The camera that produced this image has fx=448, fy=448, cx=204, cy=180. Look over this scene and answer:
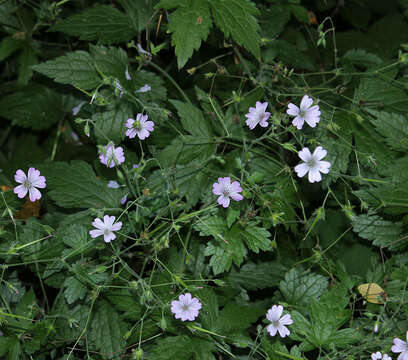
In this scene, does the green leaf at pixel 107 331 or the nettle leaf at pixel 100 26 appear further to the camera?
the nettle leaf at pixel 100 26

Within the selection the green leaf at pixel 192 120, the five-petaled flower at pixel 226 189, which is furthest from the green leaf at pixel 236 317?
the green leaf at pixel 192 120

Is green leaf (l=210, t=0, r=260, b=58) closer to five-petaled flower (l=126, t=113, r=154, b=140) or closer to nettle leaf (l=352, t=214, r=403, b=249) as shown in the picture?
five-petaled flower (l=126, t=113, r=154, b=140)

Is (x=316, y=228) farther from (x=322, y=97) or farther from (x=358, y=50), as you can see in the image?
(x=358, y=50)

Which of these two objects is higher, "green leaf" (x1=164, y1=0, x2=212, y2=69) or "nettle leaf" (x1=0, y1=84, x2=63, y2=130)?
"green leaf" (x1=164, y1=0, x2=212, y2=69)

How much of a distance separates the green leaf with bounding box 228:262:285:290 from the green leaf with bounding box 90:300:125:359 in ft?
2.63

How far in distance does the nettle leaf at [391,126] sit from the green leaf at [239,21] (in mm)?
948

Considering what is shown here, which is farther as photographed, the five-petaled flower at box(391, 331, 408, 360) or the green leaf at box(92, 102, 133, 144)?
the green leaf at box(92, 102, 133, 144)

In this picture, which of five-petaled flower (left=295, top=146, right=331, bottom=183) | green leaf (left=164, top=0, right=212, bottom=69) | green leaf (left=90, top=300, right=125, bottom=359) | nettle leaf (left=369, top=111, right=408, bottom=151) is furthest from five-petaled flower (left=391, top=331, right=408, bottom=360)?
green leaf (left=164, top=0, right=212, bottom=69)

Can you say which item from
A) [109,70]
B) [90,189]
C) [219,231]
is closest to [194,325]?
[219,231]

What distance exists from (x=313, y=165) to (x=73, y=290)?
1651 millimetres

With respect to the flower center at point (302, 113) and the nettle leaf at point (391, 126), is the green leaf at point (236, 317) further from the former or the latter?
the nettle leaf at point (391, 126)

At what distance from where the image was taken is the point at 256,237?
2822mm

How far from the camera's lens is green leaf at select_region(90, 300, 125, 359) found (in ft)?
9.11

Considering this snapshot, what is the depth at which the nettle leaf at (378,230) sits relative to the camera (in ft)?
9.91
